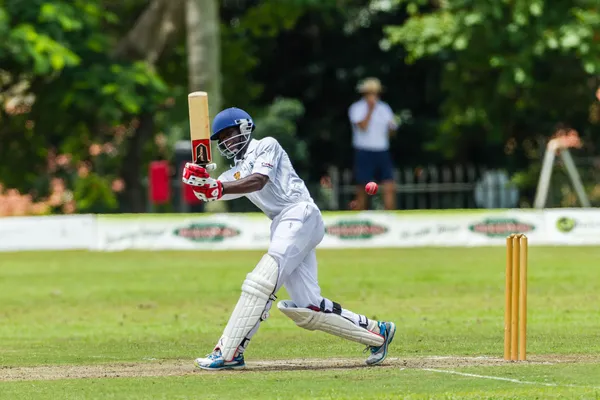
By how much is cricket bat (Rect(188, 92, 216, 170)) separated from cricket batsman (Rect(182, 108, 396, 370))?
17 cm

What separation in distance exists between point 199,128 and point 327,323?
150cm

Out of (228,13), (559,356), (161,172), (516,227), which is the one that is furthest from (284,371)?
(228,13)

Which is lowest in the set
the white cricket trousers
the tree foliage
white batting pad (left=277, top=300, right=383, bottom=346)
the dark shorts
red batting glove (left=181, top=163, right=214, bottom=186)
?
white batting pad (left=277, top=300, right=383, bottom=346)

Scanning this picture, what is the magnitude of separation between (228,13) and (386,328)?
25.0m

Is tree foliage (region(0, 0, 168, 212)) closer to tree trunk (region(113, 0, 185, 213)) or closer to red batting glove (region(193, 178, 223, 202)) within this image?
tree trunk (region(113, 0, 185, 213))

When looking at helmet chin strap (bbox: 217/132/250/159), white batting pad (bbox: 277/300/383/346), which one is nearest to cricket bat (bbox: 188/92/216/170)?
helmet chin strap (bbox: 217/132/250/159)

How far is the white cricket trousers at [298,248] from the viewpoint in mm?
9391

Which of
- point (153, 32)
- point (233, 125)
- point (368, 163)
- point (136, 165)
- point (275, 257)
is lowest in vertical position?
point (275, 257)

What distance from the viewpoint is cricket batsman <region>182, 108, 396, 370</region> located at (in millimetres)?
9328

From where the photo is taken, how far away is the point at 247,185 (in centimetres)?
924

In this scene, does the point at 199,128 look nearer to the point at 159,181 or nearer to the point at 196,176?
the point at 196,176

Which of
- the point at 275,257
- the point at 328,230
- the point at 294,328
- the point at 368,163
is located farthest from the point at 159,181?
the point at 275,257

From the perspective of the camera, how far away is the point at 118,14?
107ft

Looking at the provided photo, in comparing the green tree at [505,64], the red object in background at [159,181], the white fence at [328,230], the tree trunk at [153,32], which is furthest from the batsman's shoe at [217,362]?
the tree trunk at [153,32]
